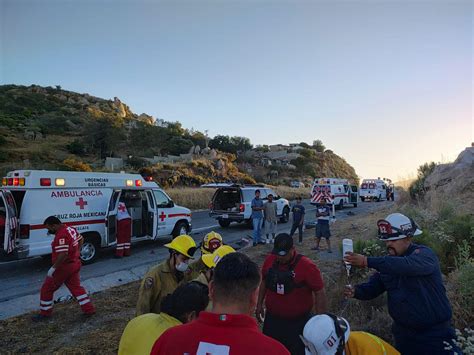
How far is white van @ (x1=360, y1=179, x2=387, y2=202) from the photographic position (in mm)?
35562

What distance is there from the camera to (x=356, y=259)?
2727 mm

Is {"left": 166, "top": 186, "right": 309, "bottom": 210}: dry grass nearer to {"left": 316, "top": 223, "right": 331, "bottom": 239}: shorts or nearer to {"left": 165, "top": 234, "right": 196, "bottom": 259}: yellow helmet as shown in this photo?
{"left": 316, "top": 223, "right": 331, "bottom": 239}: shorts

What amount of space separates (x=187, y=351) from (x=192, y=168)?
37.5 m

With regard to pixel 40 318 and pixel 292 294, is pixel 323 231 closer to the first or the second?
pixel 292 294

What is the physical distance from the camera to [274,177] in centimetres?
6069

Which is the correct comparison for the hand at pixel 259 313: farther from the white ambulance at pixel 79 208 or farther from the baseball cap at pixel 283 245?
the white ambulance at pixel 79 208

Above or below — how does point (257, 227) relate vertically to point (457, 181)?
below

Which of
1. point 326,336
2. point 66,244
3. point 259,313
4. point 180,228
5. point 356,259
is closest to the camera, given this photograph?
point 326,336

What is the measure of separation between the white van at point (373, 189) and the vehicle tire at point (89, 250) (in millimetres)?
31493

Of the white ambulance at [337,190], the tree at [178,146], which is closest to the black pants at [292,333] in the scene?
the white ambulance at [337,190]

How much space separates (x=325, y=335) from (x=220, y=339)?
76cm

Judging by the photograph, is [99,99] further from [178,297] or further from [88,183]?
[178,297]

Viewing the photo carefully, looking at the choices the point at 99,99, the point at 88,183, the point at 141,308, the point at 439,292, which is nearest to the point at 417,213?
the point at 439,292

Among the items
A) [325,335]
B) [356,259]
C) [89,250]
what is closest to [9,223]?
[89,250]
